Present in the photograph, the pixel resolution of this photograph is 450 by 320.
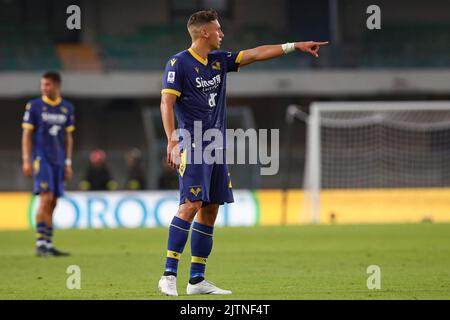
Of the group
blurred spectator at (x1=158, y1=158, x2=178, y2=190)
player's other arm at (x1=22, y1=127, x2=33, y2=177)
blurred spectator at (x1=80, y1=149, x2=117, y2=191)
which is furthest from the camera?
blurred spectator at (x1=158, y1=158, x2=178, y2=190)

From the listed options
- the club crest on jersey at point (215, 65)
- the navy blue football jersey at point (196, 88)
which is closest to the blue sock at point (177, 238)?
the navy blue football jersey at point (196, 88)

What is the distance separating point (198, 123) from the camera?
7309 mm

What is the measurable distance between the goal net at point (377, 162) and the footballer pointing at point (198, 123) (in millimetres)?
11277

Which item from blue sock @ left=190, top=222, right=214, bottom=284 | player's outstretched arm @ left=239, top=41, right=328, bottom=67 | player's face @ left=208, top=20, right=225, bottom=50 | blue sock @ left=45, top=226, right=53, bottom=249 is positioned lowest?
blue sock @ left=45, top=226, right=53, bottom=249

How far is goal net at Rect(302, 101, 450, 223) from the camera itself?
19016 mm

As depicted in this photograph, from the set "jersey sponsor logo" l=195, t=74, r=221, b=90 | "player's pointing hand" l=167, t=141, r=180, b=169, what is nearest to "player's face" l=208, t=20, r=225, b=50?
"jersey sponsor logo" l=195, t=74, r=221, b=90

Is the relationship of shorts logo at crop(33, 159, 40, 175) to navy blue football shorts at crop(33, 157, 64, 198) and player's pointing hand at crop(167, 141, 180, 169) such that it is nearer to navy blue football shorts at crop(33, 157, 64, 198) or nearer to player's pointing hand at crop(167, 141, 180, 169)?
navy blue football shorts at crop(33, 157, 64, 198)

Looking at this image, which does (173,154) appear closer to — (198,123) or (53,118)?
(198,123)

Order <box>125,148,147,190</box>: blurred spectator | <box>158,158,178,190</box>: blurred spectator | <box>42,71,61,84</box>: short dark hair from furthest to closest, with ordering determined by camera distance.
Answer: <box>125,148,147,190</box>: blurred spectator < <box>158,158,178,190</box>: blurred spectator < <box>42,71,61,84</box>: short dark hair

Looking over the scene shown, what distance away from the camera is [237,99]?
32.8 meters

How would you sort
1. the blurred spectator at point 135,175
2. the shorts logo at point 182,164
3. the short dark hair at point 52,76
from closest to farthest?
1. the shorts logo at point 182,164
2. the short dark hair at point 52,76
3. the blurred spectator at point 135,175

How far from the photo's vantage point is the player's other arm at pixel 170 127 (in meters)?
7.11

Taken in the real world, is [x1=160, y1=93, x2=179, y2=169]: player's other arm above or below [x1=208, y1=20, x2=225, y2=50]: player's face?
below

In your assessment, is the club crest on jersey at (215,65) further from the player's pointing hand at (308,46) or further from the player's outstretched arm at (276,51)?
the player's pointing hand at (308,46)
